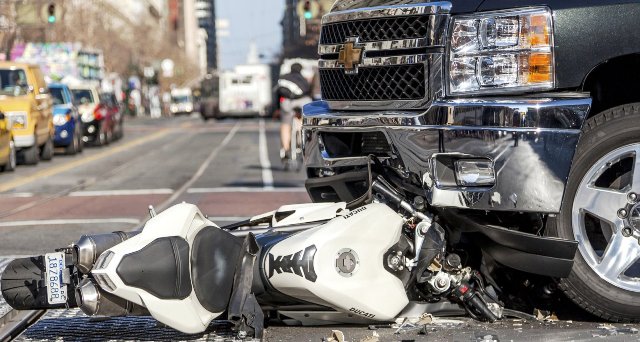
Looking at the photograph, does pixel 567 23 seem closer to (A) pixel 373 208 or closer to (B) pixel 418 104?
(B) pixel 418 104

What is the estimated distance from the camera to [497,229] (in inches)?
208

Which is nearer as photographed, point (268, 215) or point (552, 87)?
point (552, 87)

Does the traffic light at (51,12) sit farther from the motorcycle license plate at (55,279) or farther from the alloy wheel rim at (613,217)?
the alloy wheel rim at (613,217)

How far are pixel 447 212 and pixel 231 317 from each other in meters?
1.08

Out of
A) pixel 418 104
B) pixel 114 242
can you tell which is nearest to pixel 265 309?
pixel 114 242

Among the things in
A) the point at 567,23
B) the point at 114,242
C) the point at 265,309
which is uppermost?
the point at 567,23

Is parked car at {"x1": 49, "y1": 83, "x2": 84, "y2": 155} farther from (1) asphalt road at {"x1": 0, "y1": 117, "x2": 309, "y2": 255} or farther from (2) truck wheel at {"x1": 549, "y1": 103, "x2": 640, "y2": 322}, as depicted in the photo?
(2) truck wheel at {"x1": 549, "y1": 103, "x2": 640, "y2": 322}

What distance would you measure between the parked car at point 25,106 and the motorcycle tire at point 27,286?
53.5ft

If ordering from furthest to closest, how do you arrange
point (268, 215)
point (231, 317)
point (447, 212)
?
point (268, 215) < point (447, 212) < point (231, 317)

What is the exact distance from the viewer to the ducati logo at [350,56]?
5.78 m

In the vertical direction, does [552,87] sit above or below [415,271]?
above

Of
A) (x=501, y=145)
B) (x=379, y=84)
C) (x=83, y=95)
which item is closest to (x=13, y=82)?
(x=83, y=95)

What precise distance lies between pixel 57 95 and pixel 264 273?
969 inches

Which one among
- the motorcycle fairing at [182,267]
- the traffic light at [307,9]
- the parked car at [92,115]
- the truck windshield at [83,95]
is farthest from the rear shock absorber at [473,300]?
the traffic light at [307,9]
